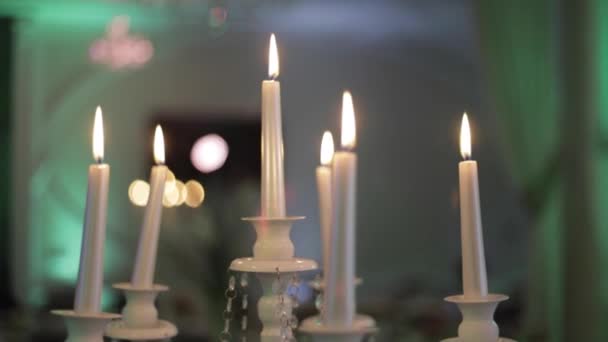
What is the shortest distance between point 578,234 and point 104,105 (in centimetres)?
259

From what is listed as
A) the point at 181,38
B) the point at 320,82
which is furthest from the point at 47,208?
the point at 320,82

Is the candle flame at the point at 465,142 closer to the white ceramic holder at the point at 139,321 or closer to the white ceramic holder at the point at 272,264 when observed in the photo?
the white ceramic holder at the point at 272,264

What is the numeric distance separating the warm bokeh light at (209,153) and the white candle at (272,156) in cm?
310

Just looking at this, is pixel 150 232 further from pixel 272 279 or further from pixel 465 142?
pixel 465 142

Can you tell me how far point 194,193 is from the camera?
12.2 ft

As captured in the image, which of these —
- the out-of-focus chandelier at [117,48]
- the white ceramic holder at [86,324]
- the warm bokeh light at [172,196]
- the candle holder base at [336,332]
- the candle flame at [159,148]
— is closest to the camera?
the candle holder base at [336,332]

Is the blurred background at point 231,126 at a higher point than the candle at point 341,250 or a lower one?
higher

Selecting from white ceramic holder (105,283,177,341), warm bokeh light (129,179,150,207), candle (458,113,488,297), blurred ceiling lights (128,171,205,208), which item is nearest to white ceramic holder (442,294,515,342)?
candle (458,113,488,297)

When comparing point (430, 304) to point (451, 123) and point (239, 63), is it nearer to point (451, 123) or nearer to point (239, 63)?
point (451, 123)

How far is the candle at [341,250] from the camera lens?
46 centimetres

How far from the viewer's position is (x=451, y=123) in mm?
3883

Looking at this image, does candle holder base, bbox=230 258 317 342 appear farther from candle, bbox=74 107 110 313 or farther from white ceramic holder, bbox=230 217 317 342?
candle, bbox=74 107 110 313

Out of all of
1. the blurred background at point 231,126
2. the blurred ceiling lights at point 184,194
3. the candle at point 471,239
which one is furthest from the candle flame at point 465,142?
the blurred ceiling lights at point 184,194

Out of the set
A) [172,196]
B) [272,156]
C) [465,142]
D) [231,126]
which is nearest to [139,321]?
[272,156]
